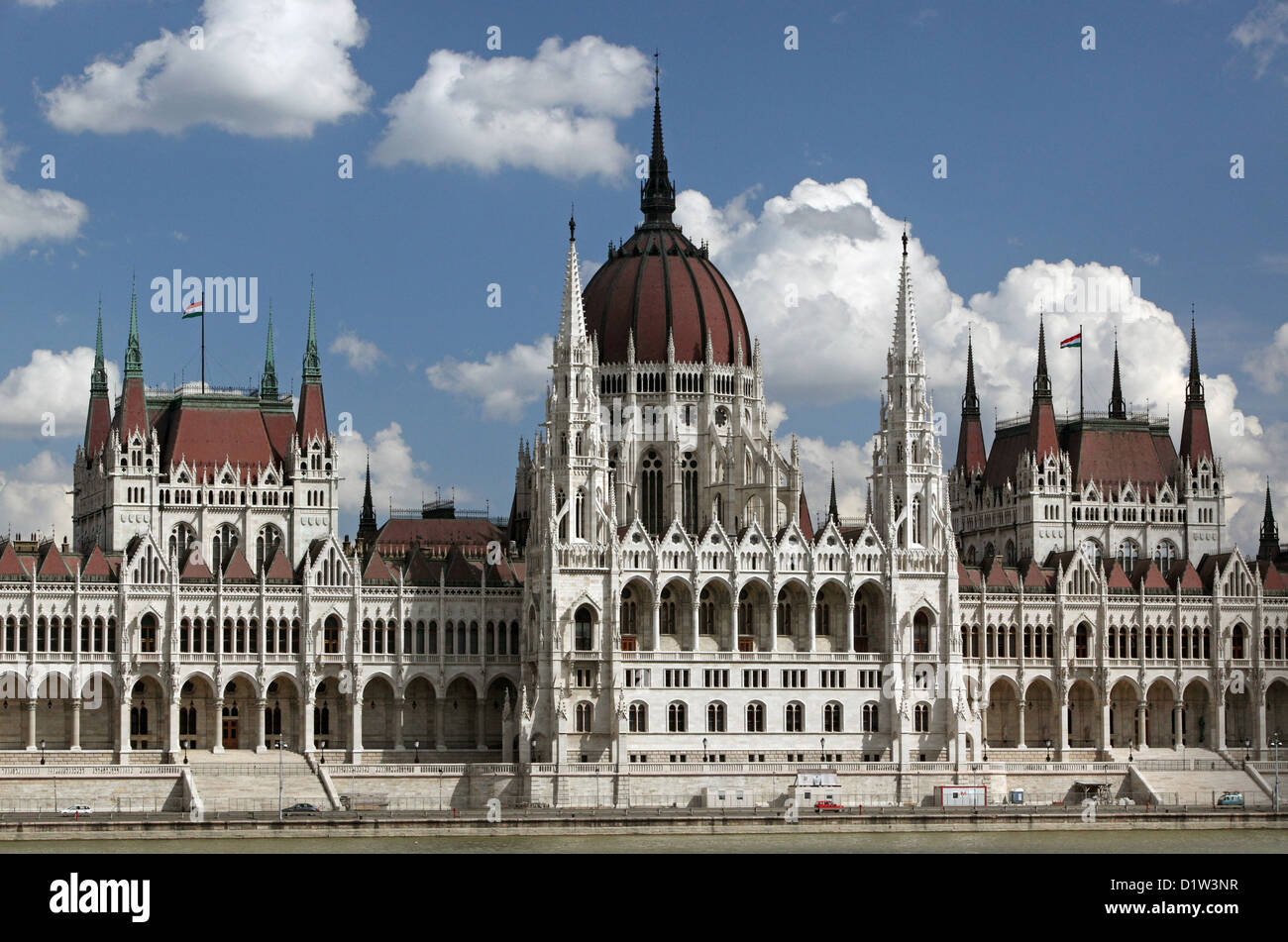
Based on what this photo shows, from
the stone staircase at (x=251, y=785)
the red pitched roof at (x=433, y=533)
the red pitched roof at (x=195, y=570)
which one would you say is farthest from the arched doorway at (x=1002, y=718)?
the red pitched roof at (x=195, y=570)

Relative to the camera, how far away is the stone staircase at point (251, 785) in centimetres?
11006

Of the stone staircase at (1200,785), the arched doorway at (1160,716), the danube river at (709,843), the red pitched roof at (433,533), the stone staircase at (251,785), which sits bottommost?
the danube river at (709,843)

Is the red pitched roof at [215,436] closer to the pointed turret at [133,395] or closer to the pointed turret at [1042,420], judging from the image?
the pointed turret at [133,395]

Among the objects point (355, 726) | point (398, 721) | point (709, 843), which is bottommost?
point (709, 843)

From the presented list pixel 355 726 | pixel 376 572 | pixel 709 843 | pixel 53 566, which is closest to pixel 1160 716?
pixel 709 843

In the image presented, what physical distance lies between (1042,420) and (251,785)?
58098mm

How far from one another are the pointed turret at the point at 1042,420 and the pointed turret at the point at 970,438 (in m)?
7.20

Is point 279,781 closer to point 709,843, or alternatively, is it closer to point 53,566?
point 53,566

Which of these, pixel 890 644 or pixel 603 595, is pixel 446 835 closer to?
pixel 603 595

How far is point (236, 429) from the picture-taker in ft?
438

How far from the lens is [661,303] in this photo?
136 m
